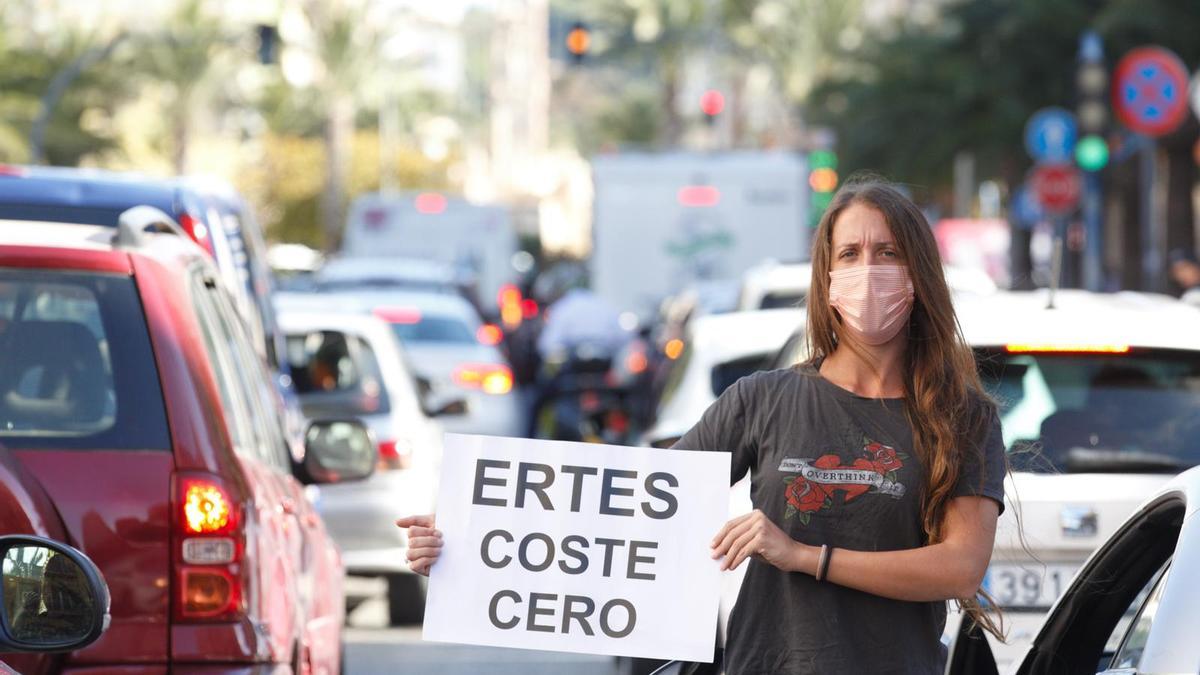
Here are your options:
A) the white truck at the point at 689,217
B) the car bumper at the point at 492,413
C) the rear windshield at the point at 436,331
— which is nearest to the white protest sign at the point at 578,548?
the car bumper at the point at 492,413

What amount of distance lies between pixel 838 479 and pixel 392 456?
8.28 metres

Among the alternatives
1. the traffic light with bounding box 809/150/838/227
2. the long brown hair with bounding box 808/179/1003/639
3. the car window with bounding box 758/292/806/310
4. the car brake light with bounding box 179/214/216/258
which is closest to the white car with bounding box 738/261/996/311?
the car window with bounding box 758/292/806/310

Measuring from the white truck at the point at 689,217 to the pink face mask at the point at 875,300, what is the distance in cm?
2160

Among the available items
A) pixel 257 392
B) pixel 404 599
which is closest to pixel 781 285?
pixel 404 599

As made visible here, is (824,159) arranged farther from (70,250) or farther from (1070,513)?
(70,250)

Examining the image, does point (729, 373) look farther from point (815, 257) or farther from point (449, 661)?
point (815, 257)

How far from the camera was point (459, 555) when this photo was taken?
3863 millimetres

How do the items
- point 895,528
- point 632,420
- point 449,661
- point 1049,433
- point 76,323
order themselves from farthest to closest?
point 632,420, point 449,661, point 1049,433, point 76,323, point 895,528

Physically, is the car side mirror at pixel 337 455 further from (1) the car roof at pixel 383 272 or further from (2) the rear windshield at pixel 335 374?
(1) the car roof at pixel 383 272

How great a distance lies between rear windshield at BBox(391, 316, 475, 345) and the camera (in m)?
17.3

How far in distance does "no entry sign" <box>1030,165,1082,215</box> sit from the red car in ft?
58.1

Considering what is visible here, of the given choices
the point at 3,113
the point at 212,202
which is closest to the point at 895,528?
the point at 212,202

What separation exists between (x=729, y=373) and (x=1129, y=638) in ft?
18.4

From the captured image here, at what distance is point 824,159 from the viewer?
36.1 m
